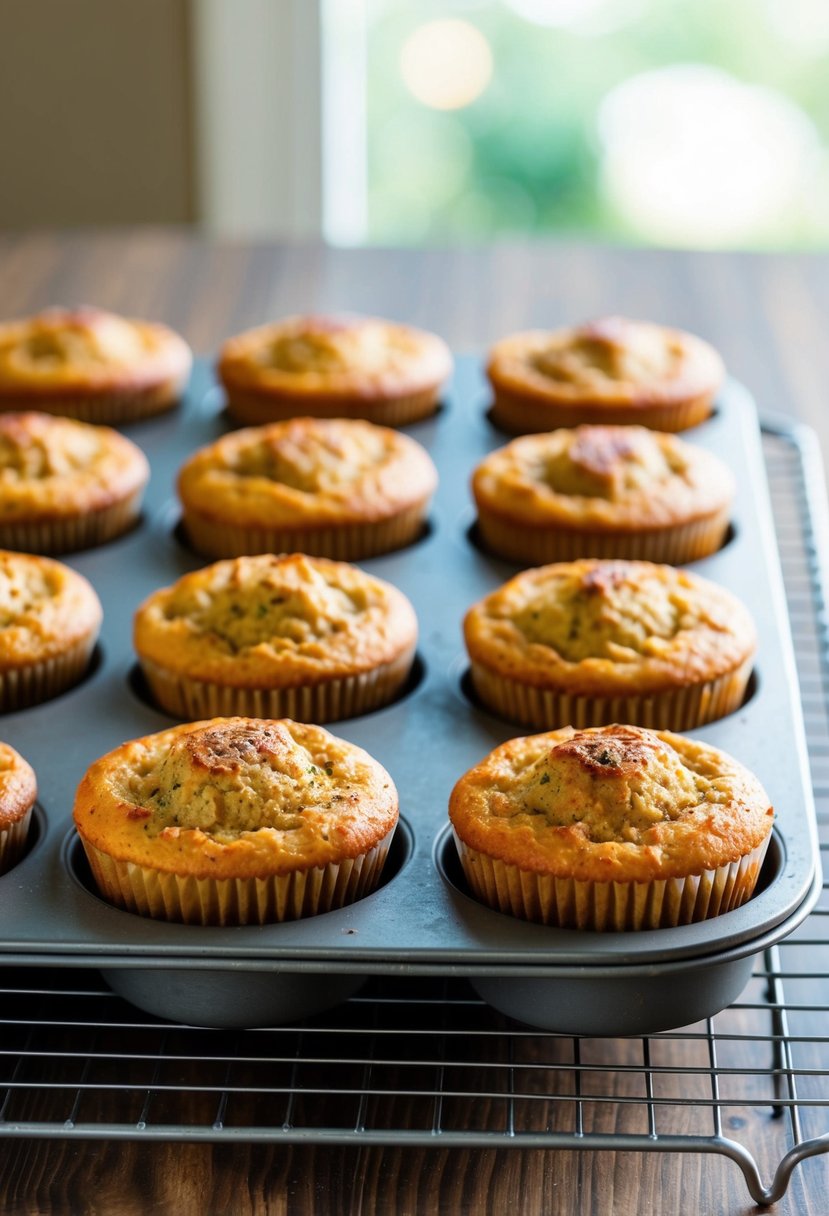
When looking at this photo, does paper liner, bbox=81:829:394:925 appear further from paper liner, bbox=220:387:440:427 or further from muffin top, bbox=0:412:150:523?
paper liner, bbox=220:387:440:427

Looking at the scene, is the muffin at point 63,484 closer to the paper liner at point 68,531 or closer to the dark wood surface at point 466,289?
the paper liner at point 68,531

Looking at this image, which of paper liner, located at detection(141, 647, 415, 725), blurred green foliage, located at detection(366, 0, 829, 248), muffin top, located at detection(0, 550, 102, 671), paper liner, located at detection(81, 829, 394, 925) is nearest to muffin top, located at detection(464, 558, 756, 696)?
paper liner, located at detection(141, 647, 415, 725)

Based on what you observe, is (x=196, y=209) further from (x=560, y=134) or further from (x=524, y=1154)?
(x=524, y=1154)

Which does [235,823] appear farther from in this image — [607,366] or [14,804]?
[607,366]

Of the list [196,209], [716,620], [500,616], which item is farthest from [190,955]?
[196,209]

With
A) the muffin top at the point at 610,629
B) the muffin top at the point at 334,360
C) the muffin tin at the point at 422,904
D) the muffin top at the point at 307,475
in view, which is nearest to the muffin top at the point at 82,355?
the muffin top at the point at 334,360
